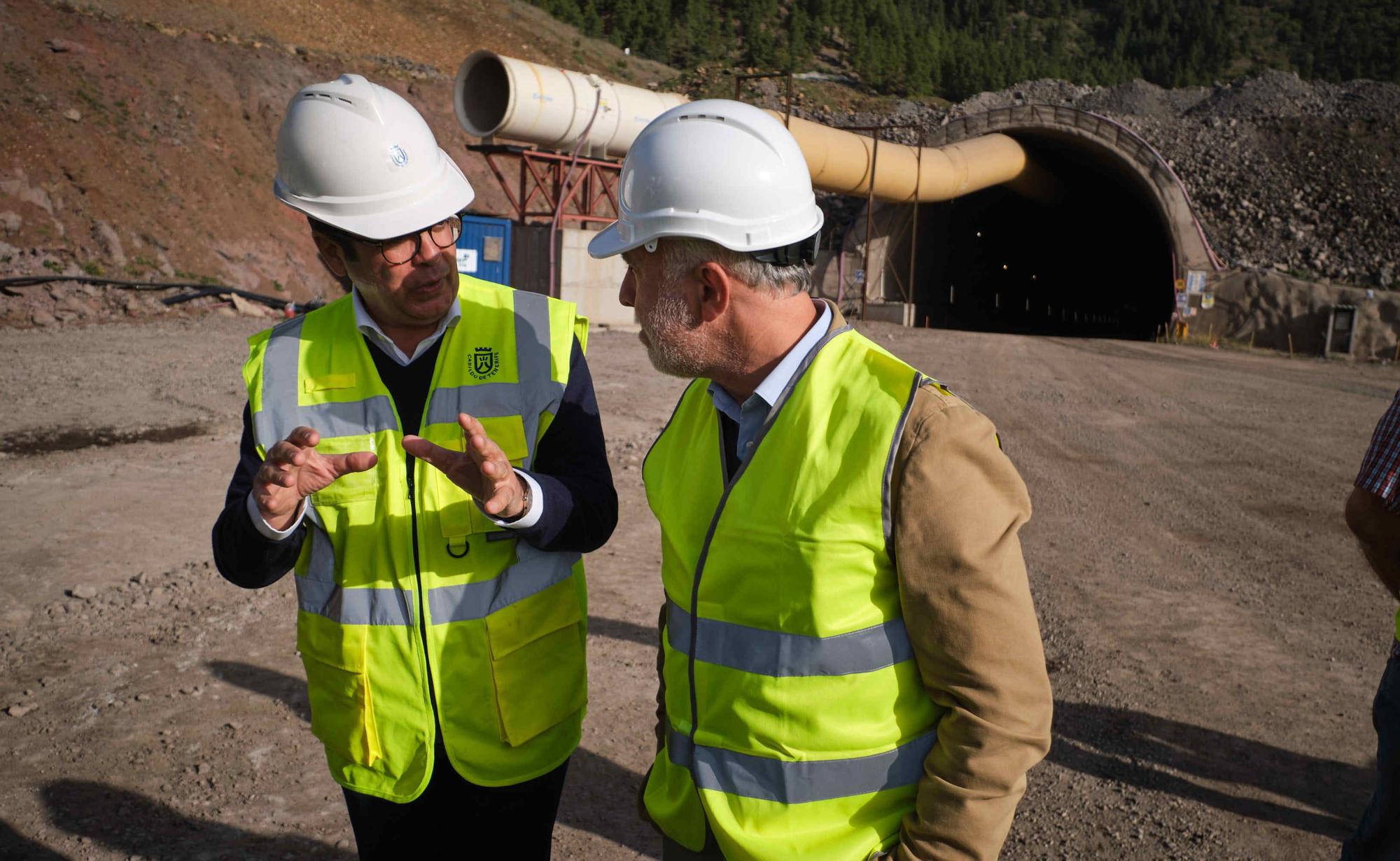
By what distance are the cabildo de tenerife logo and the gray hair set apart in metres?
0.57

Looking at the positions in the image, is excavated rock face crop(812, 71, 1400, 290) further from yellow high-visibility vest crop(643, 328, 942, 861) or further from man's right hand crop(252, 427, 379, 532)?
man's right hand crop(252, 427, 379, 532)

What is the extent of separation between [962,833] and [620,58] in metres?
51.9

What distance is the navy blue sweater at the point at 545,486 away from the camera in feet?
6.98

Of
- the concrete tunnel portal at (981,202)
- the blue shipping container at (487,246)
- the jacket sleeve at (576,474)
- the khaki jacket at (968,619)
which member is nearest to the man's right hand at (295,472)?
the jacket sleeve at (576,474)

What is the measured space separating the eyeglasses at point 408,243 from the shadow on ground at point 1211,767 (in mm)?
3489

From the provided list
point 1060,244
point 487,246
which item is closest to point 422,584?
point 487,246

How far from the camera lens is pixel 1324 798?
397 centimetres

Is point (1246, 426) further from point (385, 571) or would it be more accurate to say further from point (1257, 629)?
point (385, 571)

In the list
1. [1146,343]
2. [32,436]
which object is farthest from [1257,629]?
[1146,343]

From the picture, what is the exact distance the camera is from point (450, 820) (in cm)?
225

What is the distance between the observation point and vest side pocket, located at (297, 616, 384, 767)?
2.15m

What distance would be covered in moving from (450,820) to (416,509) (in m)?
0.75

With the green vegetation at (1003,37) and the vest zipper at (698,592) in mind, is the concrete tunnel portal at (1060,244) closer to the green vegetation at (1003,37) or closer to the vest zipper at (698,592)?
the vest zipper at (698,592)

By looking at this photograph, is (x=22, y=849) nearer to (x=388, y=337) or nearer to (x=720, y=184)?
(x=388, y=337)
